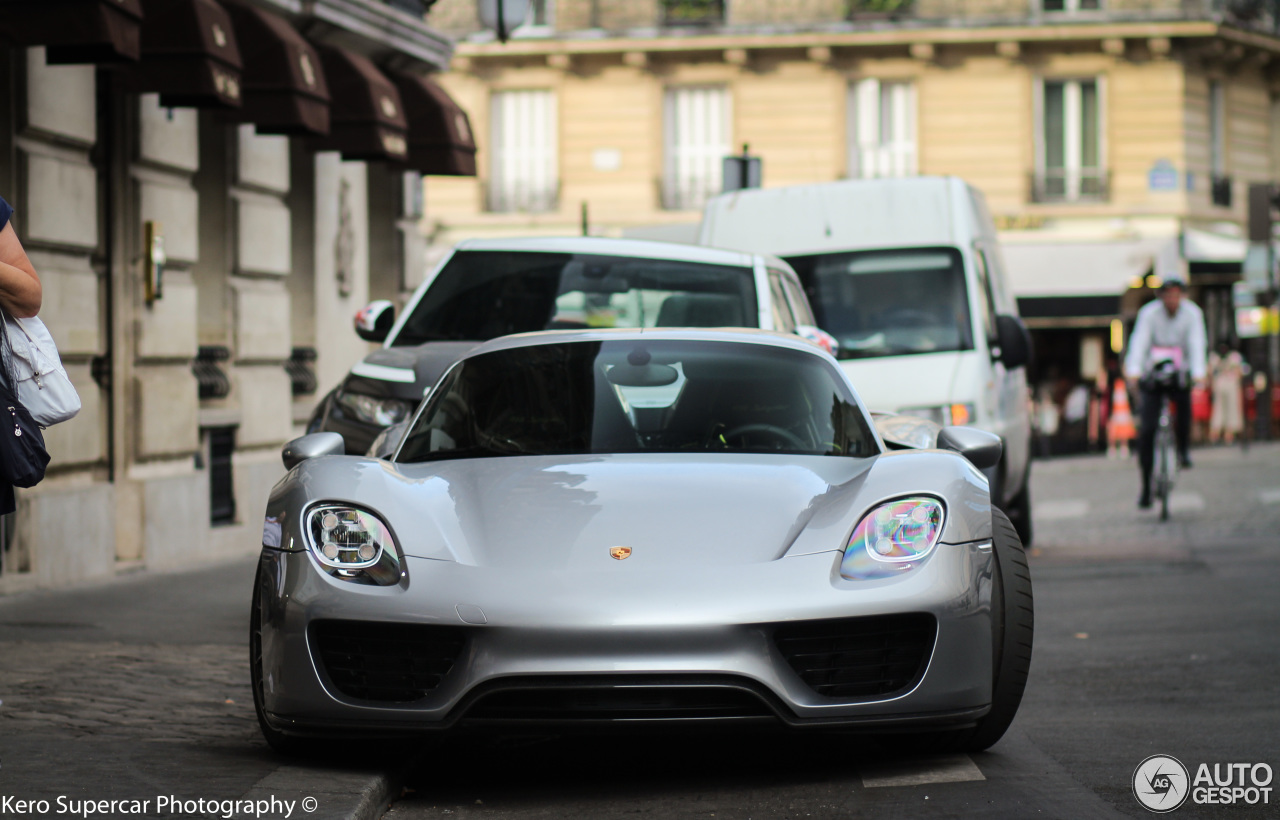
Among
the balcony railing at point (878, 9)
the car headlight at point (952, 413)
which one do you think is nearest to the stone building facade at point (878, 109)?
the balcony railing at point (878, 9)

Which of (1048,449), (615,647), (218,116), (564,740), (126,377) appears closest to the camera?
(615,647)

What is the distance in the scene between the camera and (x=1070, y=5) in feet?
106

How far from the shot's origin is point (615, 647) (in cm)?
455

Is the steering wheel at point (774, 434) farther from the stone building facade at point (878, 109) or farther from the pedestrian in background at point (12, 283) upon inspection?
the stone building facade at point (878, 109)

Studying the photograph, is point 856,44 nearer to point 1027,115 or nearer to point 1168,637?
point 1027,115

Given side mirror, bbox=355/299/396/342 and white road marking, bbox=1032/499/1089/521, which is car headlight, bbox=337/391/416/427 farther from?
white road marking, bbox=1032/499/1089/521

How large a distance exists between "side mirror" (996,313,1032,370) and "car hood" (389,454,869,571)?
274 inches

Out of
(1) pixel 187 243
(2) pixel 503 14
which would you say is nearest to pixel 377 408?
(1) pixel 187 243

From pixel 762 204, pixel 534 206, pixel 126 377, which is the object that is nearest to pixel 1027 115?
pixel 534 206

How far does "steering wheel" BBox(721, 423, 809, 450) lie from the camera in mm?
5656

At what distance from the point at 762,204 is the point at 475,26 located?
2087cm

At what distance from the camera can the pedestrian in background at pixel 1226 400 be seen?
31531 millimetres

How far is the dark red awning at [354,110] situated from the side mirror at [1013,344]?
521 cm

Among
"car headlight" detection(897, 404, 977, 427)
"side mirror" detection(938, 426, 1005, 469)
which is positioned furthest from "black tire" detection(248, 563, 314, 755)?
"car headlight" detection(897, 404, 977, 427)
